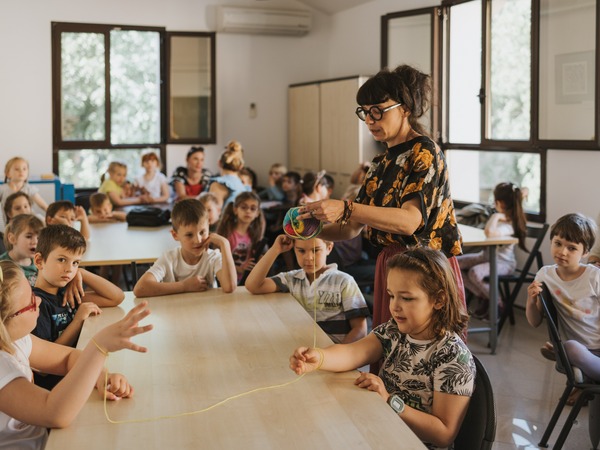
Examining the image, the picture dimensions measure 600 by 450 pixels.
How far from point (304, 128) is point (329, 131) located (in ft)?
2.53

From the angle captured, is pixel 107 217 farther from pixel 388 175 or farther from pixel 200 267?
pixel 388 175

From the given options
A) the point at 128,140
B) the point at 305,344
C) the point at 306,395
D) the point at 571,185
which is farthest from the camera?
the point at 128,140

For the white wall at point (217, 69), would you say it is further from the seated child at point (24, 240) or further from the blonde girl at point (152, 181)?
the seated child at point (24, 240)

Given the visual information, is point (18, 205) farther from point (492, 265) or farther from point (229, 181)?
point (492, 265)

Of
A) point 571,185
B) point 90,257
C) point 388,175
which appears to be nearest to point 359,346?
point 388,175

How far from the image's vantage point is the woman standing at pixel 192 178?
784 centimetres

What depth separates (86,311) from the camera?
283cm

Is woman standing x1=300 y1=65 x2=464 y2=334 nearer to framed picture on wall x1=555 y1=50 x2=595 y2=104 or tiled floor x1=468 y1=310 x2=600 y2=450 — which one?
tiled floor x1=468 y1=310 x2=600 y2=450

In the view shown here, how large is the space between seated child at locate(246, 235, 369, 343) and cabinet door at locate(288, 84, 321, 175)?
6.12 m

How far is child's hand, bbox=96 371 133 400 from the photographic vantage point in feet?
6.57

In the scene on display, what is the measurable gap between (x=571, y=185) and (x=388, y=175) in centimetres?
342

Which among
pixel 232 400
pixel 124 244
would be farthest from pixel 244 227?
pixel 232 400

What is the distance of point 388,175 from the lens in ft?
9.02

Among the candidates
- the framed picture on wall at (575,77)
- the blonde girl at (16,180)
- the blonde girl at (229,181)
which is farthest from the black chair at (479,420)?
the blonde girl at (16,180)
